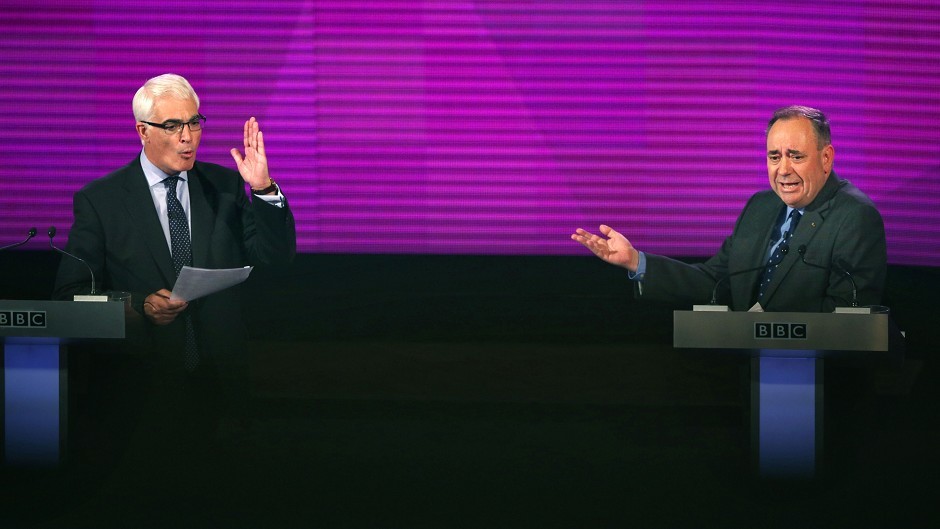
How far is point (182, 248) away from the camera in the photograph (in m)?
3.00

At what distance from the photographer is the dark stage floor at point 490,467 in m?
2.76

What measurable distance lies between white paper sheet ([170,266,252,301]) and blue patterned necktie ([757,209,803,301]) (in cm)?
144

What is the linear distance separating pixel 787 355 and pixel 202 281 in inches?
58.4

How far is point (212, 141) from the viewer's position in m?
7.20

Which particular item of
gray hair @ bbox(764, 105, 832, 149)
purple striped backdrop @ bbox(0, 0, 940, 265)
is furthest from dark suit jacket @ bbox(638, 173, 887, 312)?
purple striped backdrop @ bbox(0, 0, 940, 265)

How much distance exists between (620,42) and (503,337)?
286 cm

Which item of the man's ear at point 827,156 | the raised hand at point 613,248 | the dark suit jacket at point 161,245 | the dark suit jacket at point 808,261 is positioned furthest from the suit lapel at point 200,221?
the man's ear at point 827,156

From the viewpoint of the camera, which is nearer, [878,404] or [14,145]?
[878,404]

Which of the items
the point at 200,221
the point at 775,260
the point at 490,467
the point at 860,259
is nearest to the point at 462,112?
the point at 490,467

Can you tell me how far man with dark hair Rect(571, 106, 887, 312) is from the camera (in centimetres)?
279

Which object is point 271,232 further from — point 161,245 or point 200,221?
point 161,245

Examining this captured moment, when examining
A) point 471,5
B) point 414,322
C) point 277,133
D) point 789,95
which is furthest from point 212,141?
point 789,95

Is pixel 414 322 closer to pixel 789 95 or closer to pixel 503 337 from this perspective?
pixel 503 337

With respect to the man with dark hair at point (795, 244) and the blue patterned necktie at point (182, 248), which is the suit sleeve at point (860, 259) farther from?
the blue patterned necktie at point (182, 248)
